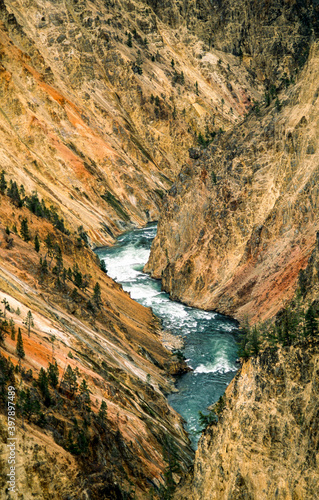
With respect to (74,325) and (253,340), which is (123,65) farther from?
(253,340)

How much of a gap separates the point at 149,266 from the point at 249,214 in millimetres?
15306

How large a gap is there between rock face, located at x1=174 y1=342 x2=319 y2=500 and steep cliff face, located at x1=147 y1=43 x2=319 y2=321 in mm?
21845

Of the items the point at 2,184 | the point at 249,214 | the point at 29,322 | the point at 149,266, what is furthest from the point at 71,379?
the point at 149,266

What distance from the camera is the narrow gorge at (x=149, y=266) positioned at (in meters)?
19.2

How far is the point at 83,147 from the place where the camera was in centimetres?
9438

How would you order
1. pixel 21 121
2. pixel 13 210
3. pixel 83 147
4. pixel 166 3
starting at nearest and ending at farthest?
1. pixel 13 210
2. pixel 21 121
3. pixel 83 147
4. pixel 166 3

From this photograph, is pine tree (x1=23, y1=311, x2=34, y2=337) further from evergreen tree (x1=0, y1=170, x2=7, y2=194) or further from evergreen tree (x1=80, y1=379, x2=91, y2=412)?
evergreen tree (x1=0, y1=170, x2=7, y2=194)

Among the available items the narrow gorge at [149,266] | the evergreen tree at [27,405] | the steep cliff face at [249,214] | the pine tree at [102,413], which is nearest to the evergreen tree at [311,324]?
the narrow gorge at [149,266]

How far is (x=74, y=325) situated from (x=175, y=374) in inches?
349

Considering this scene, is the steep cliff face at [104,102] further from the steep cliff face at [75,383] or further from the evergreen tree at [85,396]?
the evergreen tree at [85,396]

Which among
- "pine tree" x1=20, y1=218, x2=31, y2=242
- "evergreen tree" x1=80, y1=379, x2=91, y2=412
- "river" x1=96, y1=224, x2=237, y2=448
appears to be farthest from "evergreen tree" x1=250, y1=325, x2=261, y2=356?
"pine tree" x1=20, y1=218, x2=31, y2=242

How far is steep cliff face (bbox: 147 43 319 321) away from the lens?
151 feet

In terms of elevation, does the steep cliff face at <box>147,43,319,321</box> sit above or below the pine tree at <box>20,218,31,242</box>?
below

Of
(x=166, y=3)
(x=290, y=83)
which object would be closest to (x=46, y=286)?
(x=290, y=83)
